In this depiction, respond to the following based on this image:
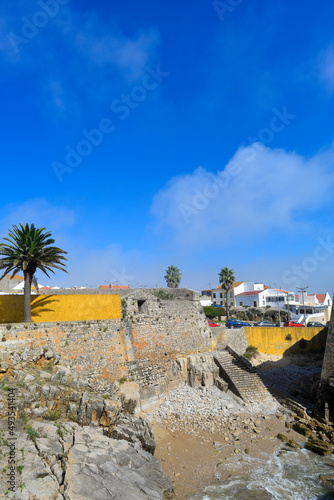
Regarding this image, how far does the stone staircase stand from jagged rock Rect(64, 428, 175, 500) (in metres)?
12.2

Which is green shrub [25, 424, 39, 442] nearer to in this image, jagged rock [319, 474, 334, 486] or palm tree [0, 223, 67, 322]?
palm tree [0, 223, 67, 322]

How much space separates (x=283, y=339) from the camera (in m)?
36.5

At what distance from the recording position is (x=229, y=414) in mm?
23141

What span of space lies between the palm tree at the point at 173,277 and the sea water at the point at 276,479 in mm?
44686

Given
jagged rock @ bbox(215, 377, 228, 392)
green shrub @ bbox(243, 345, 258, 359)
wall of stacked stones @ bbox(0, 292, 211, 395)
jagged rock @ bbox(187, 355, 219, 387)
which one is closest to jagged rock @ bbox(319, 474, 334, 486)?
jagged rock @ bbox(215, 377, 228, 392)

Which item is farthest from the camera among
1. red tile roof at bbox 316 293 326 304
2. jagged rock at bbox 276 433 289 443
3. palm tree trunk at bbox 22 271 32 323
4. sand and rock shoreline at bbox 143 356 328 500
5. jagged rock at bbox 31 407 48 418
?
red tile roof at bbox 316 293 326 304

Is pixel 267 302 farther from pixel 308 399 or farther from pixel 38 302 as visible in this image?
pixel 38 302

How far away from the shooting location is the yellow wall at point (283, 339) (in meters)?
36.2

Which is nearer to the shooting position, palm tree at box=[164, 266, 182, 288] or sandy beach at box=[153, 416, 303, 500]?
sandy beach at box=[153, 416, 303, 500]

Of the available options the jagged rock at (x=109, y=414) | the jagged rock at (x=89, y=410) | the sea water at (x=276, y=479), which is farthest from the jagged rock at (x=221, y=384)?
the jagged rock at (x=89, y=410)

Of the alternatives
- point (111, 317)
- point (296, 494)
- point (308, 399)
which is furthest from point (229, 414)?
point (111, 317)

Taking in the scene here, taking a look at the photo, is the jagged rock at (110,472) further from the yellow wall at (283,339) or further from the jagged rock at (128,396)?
the yellow wall at (283,339)

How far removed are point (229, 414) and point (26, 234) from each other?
19878mm

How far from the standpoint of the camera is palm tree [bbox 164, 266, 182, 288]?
6346 centimetres
